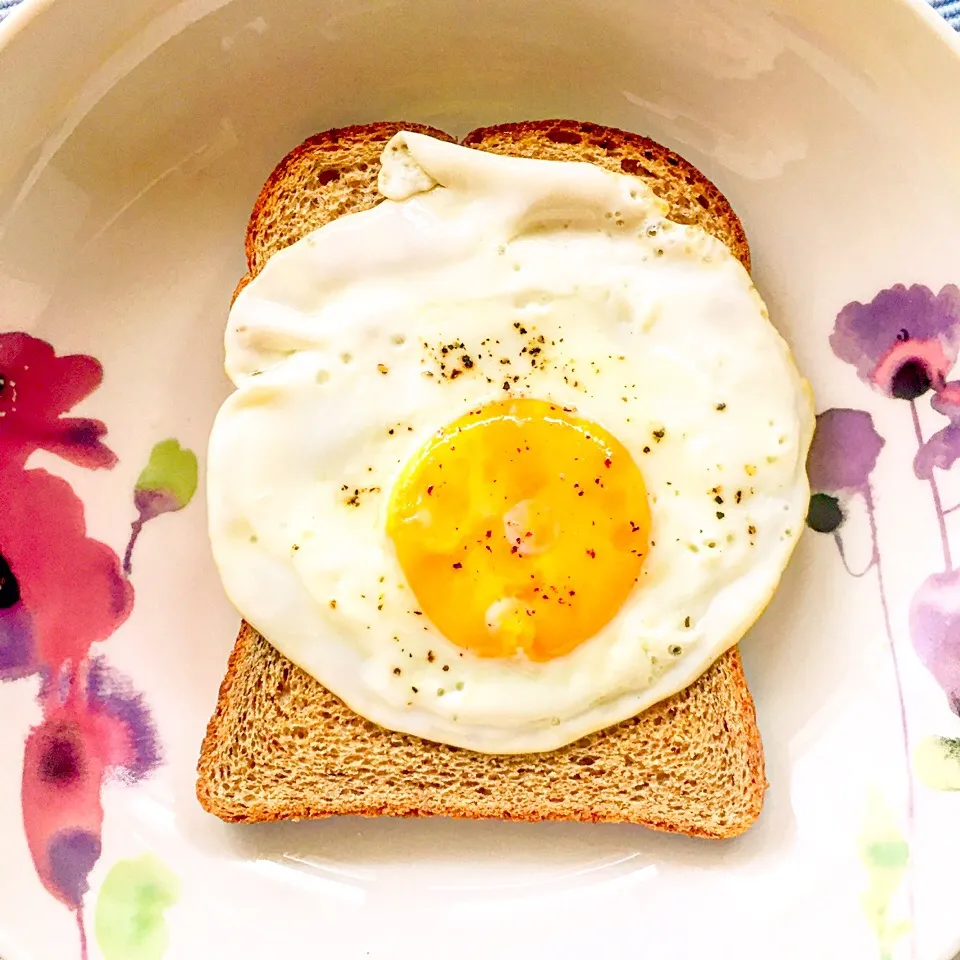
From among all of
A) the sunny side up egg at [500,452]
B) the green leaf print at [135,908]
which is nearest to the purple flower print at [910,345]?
the sunny side up egg at [500,452]

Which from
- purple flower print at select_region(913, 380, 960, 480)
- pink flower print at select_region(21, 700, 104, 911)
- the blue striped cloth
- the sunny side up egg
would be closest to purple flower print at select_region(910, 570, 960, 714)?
purple flower print at select_region(913, 380, 960, 480)

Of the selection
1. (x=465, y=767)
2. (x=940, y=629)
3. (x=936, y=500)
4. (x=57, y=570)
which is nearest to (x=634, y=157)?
(x=936, y=500)

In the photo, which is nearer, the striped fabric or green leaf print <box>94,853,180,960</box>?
green leaf print <box>94,853,180,960</box>

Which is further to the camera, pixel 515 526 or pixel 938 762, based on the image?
pixel 938 762

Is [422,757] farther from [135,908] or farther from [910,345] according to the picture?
[910,345]

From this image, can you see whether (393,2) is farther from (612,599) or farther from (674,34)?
(612,599)

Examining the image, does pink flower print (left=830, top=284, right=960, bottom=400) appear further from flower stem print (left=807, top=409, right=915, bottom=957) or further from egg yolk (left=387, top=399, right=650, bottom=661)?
egg yolk (left=387, top=399, right=650, bottom=661)

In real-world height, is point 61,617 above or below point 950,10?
below
